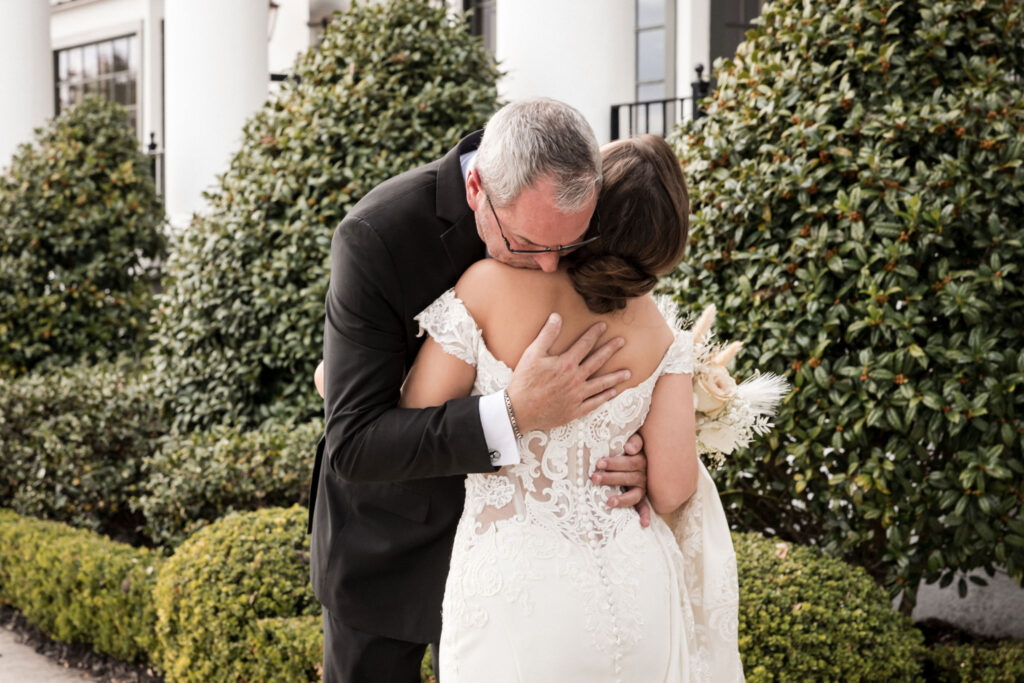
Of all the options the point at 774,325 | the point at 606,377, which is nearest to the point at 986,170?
the point at 774,325

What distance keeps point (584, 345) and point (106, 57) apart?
1415 cm

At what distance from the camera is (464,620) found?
2252 mm

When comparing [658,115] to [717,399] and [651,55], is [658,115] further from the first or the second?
[717,399]

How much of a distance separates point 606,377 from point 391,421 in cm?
46

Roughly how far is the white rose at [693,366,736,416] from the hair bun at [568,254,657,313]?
425 millimetres

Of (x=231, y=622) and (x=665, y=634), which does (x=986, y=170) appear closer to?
(x=665, y=634)

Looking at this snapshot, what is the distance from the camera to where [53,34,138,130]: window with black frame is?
46.7 feet

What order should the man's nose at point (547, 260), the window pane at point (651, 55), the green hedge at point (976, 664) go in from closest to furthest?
the man's nose at point (547, 260) < the green hedge at point (976, 664) < the window pane at point (651, 55)

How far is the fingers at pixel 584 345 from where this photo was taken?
2.19 meters

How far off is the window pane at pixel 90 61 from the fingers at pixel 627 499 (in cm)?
1436

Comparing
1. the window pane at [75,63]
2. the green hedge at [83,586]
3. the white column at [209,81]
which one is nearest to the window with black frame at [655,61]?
the white column at [209,81]

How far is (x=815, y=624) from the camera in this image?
12.4ft

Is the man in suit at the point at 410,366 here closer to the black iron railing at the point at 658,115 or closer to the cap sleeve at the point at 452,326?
the cap sleeve at the point at 452,326

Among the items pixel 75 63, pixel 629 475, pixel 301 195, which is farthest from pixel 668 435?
pixel 75 63
